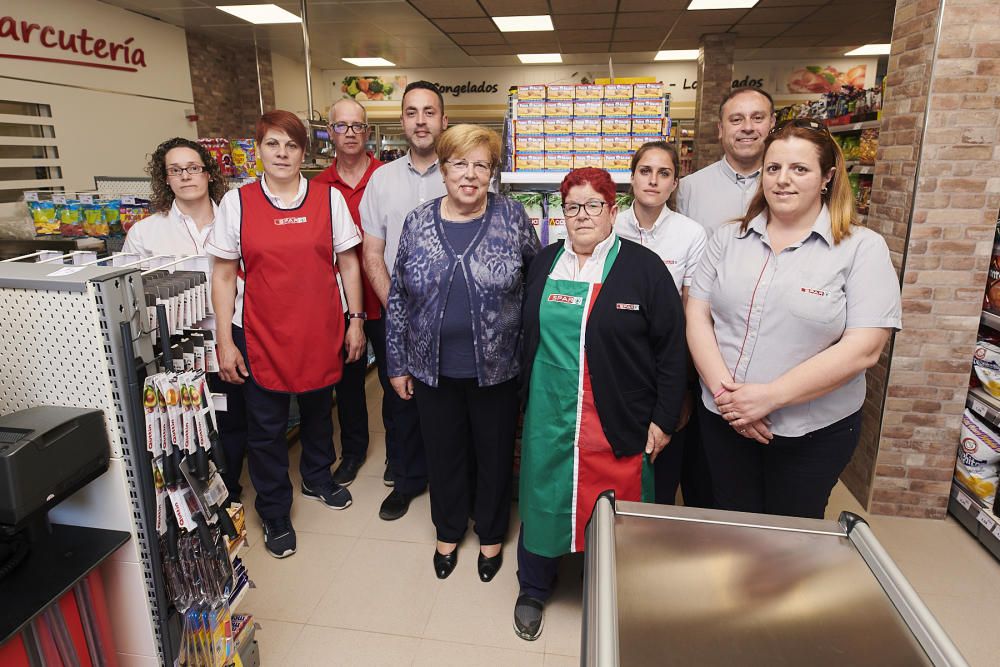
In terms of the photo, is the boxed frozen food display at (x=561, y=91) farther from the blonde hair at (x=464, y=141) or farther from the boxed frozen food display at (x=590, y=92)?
the blonde hair at (x=464, y=141)

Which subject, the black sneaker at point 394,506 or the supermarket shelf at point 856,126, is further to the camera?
the supermarket shelf at point 856,126

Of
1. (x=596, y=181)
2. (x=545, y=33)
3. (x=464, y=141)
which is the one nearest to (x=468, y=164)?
(x=464, y=141)

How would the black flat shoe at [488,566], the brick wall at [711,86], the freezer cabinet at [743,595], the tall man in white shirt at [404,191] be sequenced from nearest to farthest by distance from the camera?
→ the freezer cabinet at [743,595] → the black flat shoe at [488,566] → the tall man in white shirt at [404,191] → the brick wall at [711,86]

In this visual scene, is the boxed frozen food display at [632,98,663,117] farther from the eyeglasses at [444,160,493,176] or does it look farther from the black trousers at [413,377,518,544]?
the black trousers at [413,377,518,544]

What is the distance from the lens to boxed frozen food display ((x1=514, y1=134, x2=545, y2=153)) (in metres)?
3.28

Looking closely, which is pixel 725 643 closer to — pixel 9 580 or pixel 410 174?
pixel 9 580

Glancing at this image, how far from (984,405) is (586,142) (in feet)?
7.41

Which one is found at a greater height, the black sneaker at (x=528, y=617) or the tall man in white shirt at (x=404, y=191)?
the tall man in white shirt at (x=404, y=191)

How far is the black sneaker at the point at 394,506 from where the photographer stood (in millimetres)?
3250

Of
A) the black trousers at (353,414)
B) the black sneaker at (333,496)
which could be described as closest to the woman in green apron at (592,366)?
the black sneaker at (333,496)

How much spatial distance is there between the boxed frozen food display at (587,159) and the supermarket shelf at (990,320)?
1.92 meters

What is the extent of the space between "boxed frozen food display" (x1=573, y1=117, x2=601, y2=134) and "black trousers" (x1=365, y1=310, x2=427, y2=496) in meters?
1.37

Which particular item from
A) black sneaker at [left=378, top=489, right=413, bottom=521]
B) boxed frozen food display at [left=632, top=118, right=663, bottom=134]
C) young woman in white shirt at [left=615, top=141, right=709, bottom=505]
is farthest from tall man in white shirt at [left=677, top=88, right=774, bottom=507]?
black sneaker at [left=378, top=489, right=413, bottom=521]

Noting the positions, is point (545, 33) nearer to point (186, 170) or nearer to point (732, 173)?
point (732, 173)
